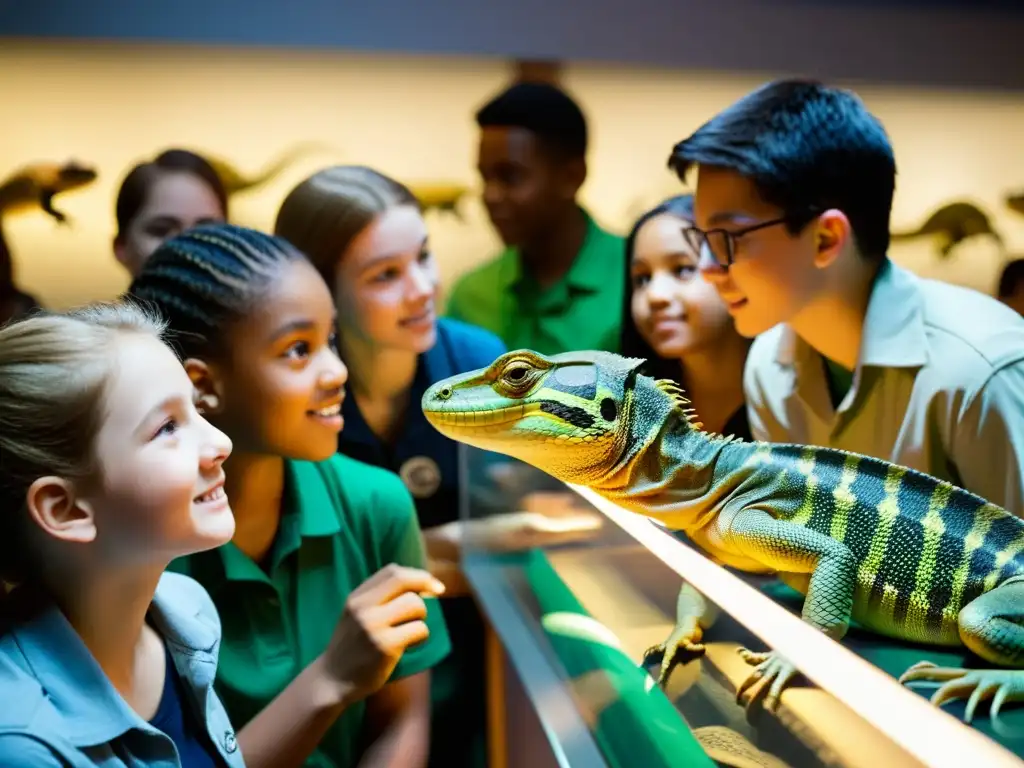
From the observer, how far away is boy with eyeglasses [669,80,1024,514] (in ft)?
3.85

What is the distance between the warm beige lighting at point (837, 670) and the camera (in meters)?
0.75

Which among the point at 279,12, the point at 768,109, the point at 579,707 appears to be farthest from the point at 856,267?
the point at 279,12

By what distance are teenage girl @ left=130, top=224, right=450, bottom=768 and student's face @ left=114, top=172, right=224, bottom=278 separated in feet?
0.85

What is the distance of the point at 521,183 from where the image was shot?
1.68 metres

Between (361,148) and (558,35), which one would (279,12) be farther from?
(558,35)

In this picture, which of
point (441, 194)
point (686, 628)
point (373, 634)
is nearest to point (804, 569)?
point (686, 628)

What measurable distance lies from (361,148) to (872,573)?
1227mm

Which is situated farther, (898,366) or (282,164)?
(282,164)

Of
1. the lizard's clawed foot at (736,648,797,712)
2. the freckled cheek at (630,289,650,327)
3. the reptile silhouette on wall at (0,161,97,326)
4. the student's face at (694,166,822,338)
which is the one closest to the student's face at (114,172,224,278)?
the reptile silhouette on wall at (0,161,97,326)

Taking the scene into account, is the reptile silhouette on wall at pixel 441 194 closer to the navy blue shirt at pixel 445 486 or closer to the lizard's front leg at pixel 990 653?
the navy blue shirt at pixel 445 486

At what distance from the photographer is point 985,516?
1005mm

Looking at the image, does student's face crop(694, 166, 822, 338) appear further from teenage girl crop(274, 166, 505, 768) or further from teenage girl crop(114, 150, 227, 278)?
teenage girl crop(114, 150, 227, 278)

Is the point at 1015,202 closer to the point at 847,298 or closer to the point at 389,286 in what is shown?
the point at 847,298

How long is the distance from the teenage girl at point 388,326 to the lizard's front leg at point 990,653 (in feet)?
2.36
